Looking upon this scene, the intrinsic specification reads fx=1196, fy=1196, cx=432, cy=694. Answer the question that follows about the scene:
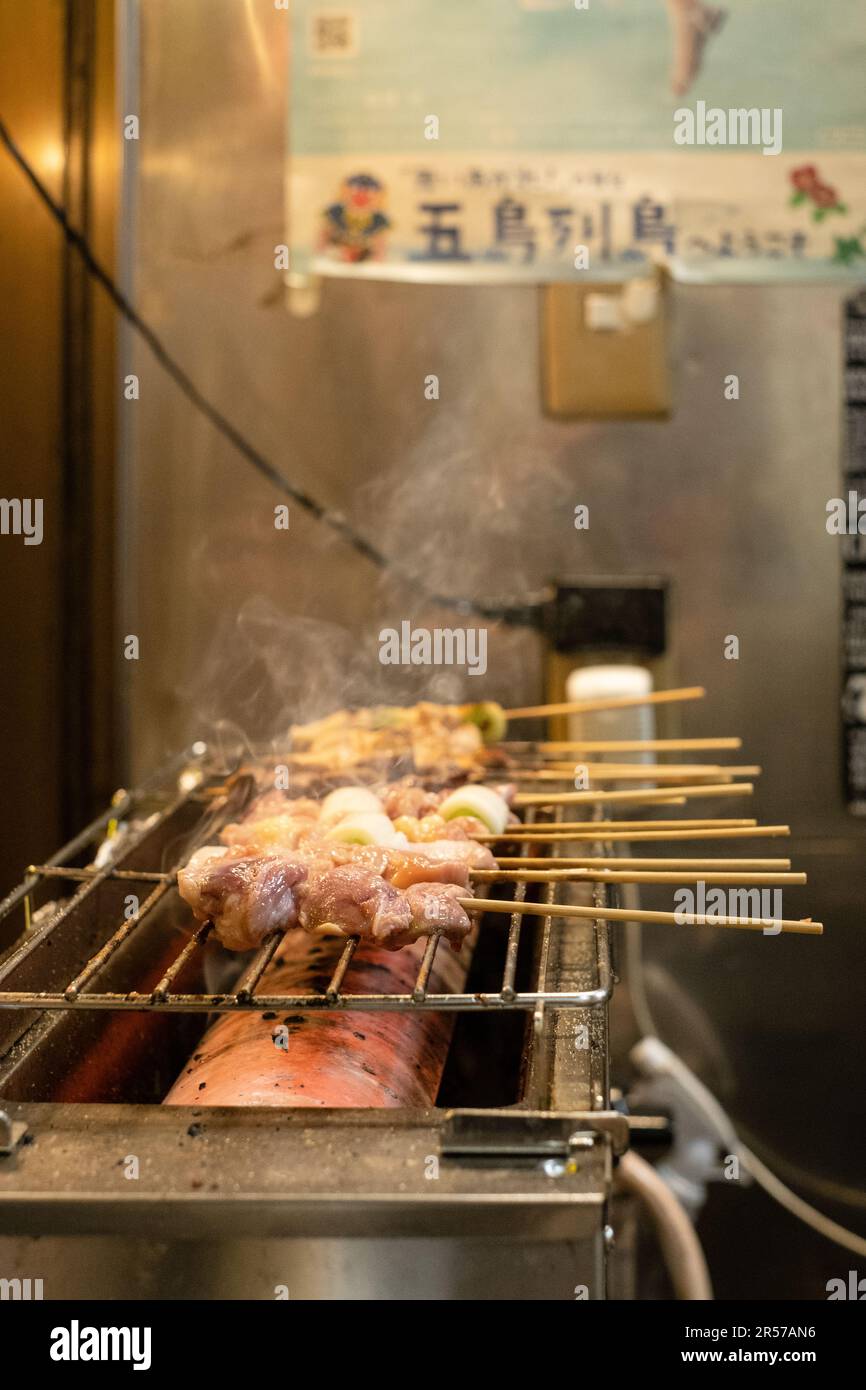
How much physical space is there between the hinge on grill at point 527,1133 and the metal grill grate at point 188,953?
0.58ft

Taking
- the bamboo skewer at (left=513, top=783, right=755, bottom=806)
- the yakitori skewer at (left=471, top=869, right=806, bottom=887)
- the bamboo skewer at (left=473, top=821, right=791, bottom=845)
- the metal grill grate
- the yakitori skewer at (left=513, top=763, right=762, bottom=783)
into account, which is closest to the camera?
the metal grill grate

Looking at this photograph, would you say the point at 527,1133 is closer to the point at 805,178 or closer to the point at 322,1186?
the point at 322,1186

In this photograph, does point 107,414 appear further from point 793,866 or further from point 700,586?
point 793,866

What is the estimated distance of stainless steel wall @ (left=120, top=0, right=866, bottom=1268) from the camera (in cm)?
544

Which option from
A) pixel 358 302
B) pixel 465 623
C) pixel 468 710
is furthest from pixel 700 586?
pixel 358 302

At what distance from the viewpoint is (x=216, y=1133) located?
194 cm

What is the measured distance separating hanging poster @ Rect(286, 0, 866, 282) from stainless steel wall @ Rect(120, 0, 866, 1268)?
0.30 meters

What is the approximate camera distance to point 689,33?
16.9 feet

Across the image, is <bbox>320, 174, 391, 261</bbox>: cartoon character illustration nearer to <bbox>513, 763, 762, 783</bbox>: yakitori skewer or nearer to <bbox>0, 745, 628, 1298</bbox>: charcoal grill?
<bbox>513, 763, 762, 783</bbox>: yakitori skewer

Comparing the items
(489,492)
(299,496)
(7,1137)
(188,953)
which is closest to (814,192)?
(489,492)

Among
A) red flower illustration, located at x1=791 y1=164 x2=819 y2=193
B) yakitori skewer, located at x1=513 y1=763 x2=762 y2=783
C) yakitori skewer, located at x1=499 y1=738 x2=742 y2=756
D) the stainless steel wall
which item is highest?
red flower illustration, located at x1=791 y1=164 x2=819 y2=193

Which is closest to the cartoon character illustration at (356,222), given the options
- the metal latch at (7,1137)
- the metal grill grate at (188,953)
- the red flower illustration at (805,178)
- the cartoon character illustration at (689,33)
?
the cartoon character illustration at (689,33)

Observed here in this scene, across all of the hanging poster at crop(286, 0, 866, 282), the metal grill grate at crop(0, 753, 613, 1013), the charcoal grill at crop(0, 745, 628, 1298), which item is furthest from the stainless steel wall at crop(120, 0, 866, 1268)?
the charcoal grill at crop(0, 745, 628, 1298)

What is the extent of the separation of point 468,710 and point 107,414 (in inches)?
89.0
